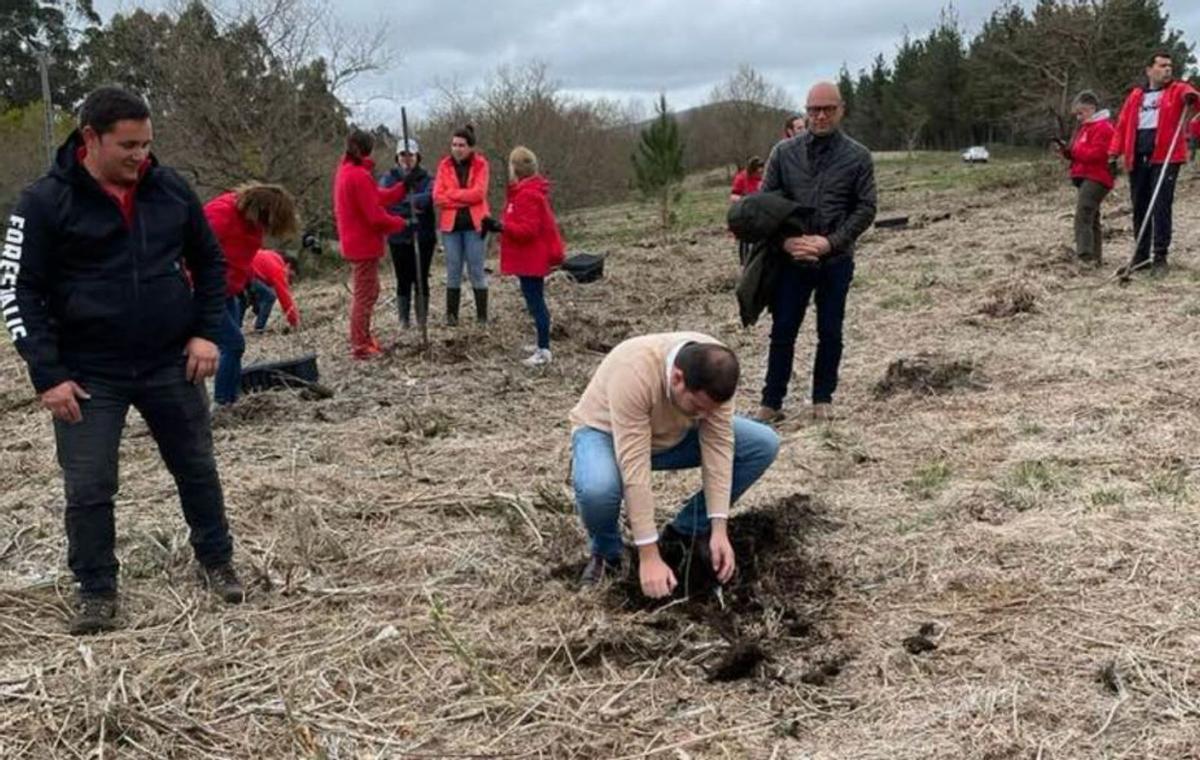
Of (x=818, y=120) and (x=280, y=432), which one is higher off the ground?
(x=818, y=120)

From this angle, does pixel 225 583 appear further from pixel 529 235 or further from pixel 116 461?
pixel 529 235

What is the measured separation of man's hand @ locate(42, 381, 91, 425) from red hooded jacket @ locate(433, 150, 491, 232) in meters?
4.92

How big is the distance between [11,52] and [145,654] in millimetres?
45975

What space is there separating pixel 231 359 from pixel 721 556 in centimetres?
379

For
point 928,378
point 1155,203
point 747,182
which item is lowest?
point 928,378

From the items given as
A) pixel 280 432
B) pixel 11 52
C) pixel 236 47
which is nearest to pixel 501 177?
pixel 236 47

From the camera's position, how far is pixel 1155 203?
27.0 feet

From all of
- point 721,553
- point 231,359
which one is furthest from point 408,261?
point 721,553

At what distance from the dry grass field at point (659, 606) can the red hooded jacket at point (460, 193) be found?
A: 1797 mm

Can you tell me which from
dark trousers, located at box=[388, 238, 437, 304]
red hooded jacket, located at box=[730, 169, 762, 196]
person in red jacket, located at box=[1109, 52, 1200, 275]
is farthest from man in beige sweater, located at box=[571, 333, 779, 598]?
red hooded jacket, located at box=[730, 169, 762, 196]

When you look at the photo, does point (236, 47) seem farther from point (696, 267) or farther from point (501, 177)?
point (696, 267)

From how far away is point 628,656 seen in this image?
9.95ft

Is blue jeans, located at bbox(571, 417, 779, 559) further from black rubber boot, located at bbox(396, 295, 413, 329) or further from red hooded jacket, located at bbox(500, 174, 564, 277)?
black rubber boot, located at bbox(396, 295, 413, 329)

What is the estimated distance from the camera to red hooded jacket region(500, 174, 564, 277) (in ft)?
24.3
